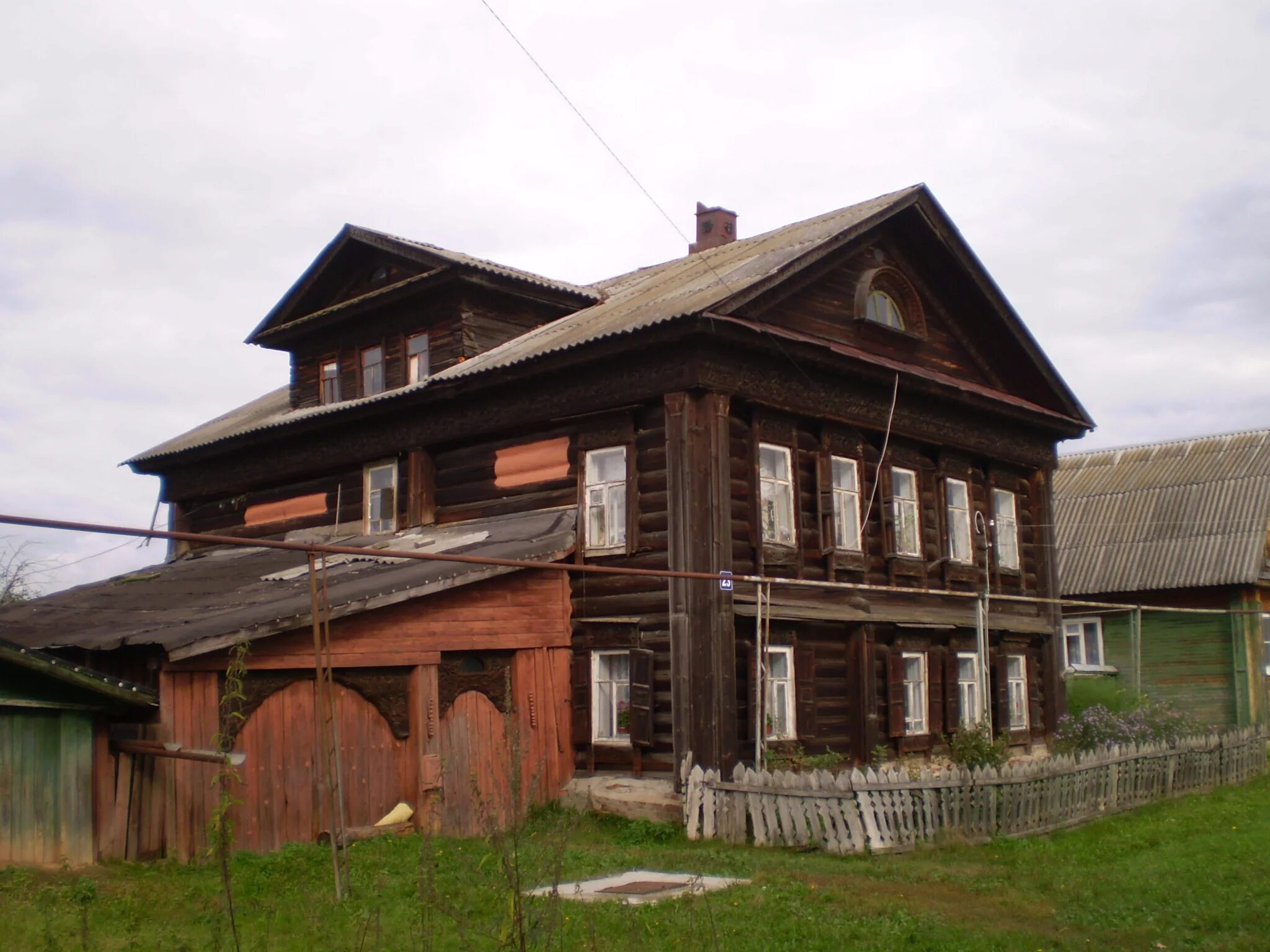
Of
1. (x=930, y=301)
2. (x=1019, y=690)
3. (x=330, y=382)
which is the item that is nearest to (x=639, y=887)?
(x=930, y=301)

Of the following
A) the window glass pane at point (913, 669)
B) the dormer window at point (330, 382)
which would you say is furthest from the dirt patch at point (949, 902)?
the dormer window at point (330, 382)

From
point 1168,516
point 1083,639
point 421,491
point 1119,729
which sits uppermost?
point 1168,516

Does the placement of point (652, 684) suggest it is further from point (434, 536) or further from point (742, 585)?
Answer: point (434, 536)

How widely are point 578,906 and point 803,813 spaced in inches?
167

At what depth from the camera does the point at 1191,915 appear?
32.5 feet

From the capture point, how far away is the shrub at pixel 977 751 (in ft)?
52.6

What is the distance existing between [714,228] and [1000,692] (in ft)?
32.0

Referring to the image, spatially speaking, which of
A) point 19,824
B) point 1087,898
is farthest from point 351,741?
point 1087,898

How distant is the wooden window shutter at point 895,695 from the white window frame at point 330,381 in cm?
1036

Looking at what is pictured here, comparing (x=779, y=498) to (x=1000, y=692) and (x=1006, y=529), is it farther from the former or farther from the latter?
(x=1006, y=529)

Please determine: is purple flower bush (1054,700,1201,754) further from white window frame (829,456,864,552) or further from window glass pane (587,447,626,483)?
window glass pane (587,447,626,483)

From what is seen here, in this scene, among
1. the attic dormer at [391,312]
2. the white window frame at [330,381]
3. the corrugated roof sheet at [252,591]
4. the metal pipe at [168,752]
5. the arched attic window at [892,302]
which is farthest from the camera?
the white window frame at [330,381]

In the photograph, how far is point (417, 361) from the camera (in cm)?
2098

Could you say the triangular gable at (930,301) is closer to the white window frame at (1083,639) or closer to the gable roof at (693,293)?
the gable roof at (693,293)
